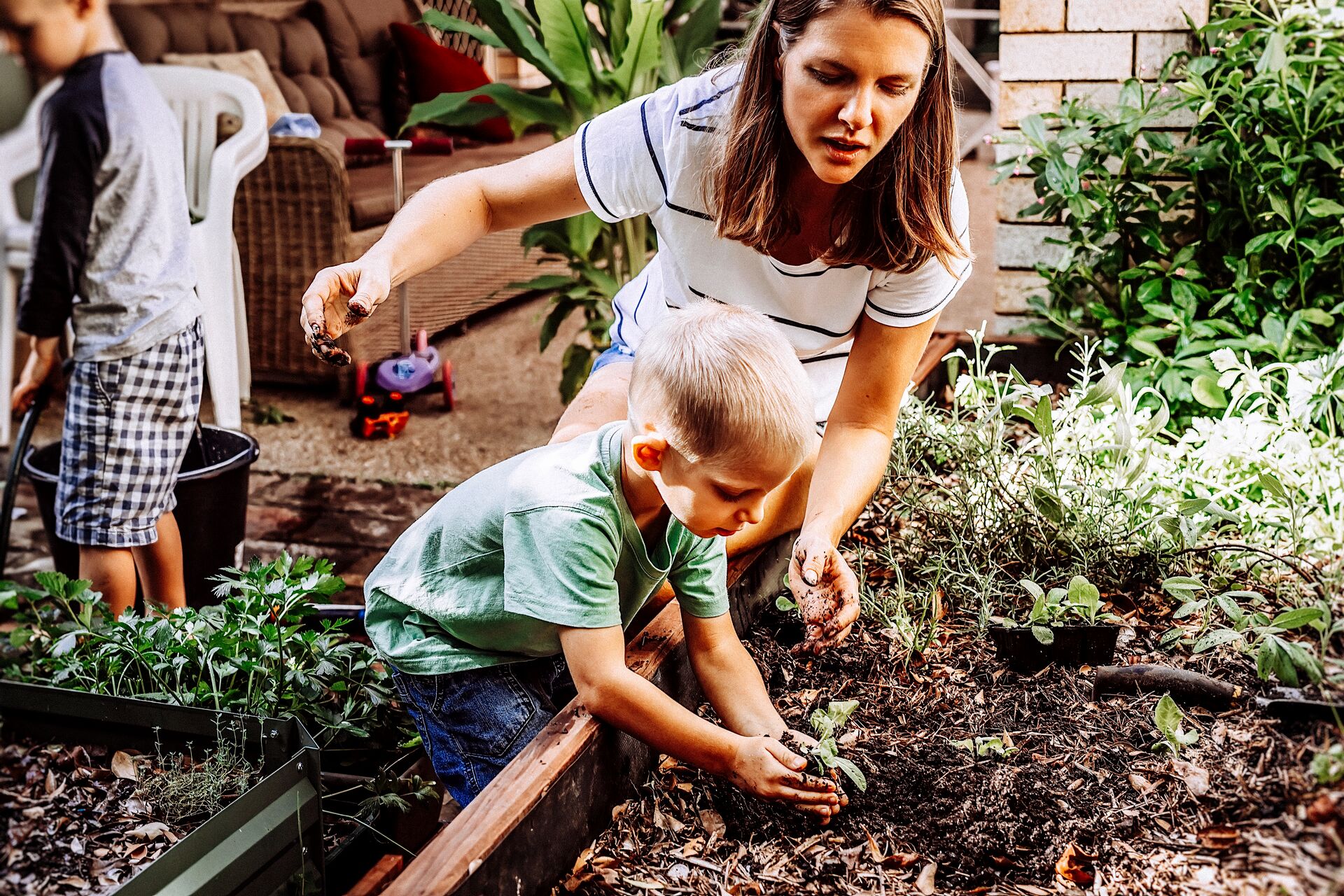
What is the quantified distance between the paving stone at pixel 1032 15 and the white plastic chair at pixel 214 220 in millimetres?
1912

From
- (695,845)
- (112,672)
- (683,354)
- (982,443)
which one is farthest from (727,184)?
(112,672)

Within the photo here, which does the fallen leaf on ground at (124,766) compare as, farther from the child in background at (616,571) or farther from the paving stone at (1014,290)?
the paving stone at (1014,290)

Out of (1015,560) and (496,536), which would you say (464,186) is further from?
(1015,560)

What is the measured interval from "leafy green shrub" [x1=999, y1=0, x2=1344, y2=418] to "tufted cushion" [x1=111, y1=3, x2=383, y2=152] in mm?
1568

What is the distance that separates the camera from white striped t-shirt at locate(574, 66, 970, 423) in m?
1.75

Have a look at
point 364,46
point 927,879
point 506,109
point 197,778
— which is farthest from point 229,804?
point 506,109

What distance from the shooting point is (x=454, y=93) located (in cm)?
262

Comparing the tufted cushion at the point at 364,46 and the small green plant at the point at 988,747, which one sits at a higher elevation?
the tufted cushion at the point at 364,46

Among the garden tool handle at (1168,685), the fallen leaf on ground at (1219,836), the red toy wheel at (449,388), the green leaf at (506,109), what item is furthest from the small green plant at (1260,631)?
the red toy wheel at (449,388)

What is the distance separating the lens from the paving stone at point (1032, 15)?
111 inches

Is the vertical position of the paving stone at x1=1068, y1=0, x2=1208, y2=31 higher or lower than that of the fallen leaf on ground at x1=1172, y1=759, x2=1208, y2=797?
higher

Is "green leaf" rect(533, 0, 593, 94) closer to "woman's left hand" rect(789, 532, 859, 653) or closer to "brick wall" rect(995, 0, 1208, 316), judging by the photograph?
"brick wall" rect(995, 0, 1208, 316)

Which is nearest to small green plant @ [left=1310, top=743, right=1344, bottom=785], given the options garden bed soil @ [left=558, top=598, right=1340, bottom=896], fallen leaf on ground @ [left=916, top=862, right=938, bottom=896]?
garden bed soil @ [left=558, top=598, right=1340, bottom=896]

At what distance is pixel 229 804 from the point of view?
3.77 feet
